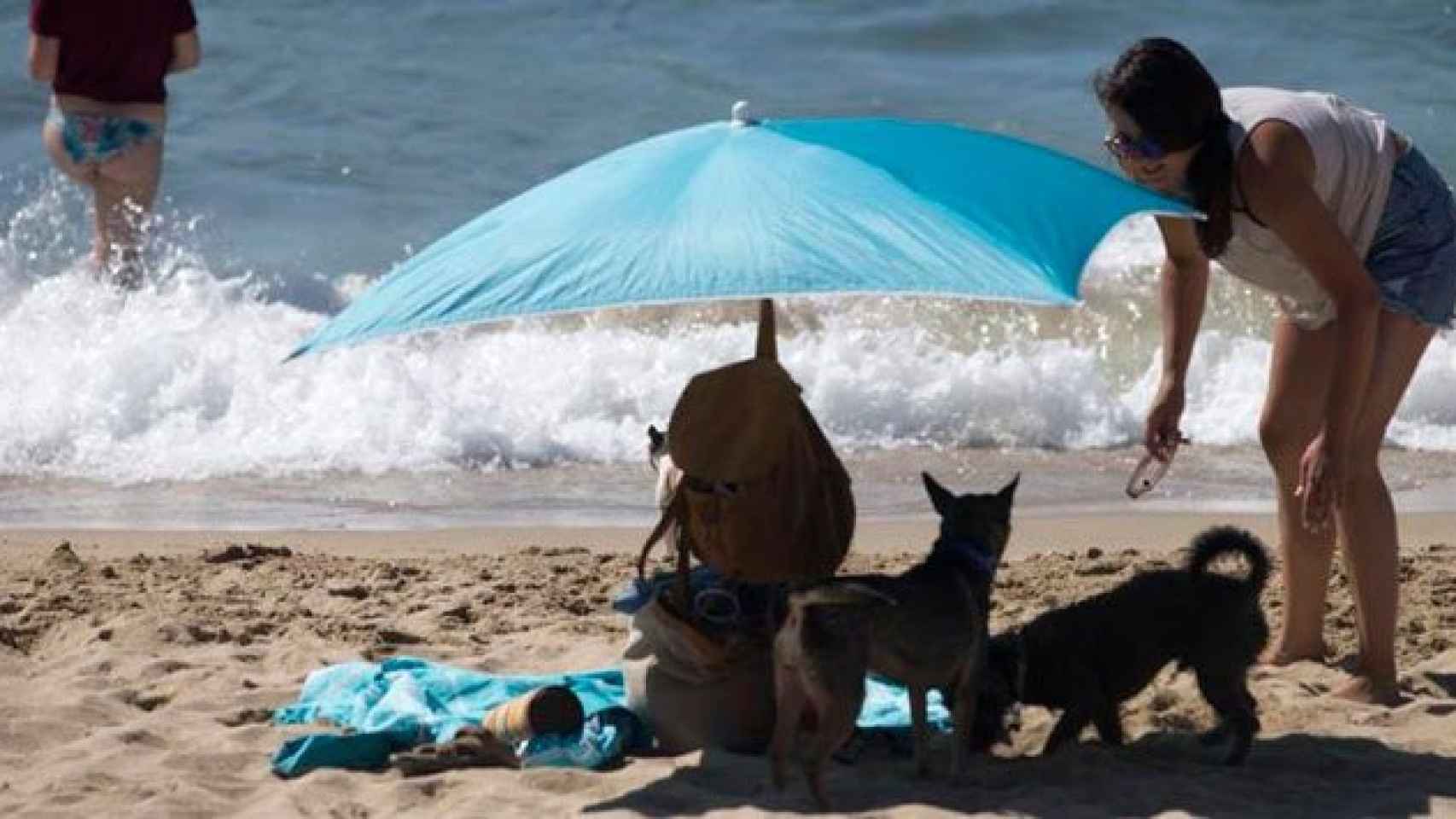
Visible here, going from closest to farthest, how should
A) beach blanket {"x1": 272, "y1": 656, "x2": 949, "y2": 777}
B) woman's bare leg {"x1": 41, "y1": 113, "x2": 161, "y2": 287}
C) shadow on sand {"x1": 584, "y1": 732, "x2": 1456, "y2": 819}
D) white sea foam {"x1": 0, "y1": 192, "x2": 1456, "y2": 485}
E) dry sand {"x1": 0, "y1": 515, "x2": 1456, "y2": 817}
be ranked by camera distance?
shadow on sand {"x1": 584, "y1": 732, "x2": 1456, "y2": 819}
dry sand {"x1": 0, "y1": 515, "x2": 1456, "y2": 817}
beach blanket {"x1": 272, "y1": 656, "x2": 949, "y2": 777}
white sea foam {"x1": 0, "y1": 192, "x2": 1456, "y2": 485}
woman's bare leg {"x1": 41, "y1": 113, "x2": 161, "y2": 287}

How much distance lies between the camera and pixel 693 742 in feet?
18.1

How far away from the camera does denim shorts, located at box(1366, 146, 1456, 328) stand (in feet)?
18.6

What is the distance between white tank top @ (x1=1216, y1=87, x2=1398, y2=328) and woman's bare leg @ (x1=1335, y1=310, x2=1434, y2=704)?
0.20 meters

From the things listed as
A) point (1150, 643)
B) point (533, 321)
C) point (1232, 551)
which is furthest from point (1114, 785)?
point (533, 321)

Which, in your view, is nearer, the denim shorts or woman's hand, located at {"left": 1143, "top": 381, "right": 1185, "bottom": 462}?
the denim shorts

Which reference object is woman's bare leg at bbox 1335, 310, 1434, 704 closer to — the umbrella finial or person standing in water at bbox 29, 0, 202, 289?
the umbrella finial

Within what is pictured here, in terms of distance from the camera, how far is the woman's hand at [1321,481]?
5.23 meters

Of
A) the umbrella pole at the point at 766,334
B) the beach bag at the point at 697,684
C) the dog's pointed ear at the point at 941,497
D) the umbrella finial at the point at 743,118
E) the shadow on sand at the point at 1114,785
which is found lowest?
the shadow on sand at the point at 1114,785

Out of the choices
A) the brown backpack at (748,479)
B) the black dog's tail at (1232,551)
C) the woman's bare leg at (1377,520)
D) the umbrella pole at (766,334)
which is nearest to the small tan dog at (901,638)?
the brown backpack at (748,479)

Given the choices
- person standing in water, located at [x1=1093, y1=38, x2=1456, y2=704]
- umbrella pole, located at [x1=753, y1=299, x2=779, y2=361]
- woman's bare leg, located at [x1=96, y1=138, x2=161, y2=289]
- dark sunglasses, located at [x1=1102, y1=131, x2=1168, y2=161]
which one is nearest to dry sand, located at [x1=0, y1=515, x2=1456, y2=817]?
person standing in water, located at [x1=1093, y1=38, x2=1456, y2=704]

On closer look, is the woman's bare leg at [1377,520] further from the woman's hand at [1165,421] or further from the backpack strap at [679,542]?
the backpack strap at [679,542]

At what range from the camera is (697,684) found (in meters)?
5.49

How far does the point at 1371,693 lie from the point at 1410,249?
1.02 m

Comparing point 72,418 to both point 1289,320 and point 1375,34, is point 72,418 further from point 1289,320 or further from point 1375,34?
point 1375,34
